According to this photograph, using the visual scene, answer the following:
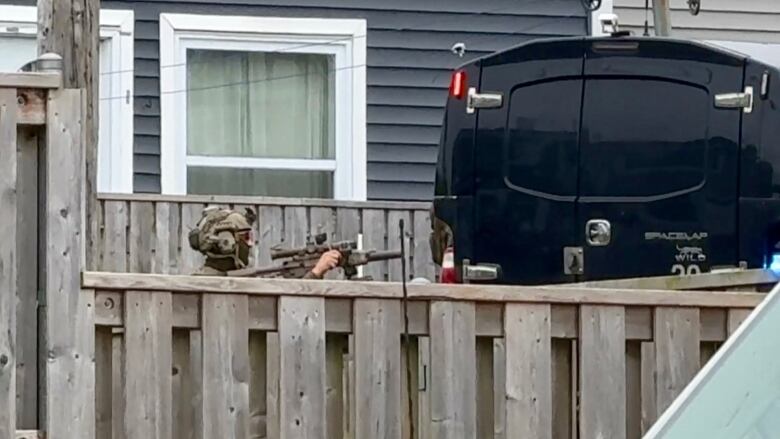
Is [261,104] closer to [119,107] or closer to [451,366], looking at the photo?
[119,107]

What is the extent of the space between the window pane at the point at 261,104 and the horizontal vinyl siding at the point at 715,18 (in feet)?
7.55

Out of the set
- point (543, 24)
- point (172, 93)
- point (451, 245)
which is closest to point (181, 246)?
point (172, 93)

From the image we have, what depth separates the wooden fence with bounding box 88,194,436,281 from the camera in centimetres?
1022

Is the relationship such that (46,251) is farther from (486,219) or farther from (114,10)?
(114,10)

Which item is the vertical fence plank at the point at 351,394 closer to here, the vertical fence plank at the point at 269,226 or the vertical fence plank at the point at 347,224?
the vertical fence plank at the point at 269,226

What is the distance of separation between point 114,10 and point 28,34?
1.90ft

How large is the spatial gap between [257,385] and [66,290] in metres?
0.65

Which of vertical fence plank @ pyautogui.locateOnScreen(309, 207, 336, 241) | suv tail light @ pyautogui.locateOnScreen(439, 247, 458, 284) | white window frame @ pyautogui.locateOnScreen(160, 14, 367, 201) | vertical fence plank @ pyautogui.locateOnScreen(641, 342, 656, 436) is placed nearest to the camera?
vertical fence plank @ pyautogui.locateOnScreen(641, 342, 656, 436)

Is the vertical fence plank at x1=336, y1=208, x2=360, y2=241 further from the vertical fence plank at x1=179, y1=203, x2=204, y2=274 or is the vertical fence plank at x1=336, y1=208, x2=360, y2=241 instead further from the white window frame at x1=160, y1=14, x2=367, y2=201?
the vertical fence plank at x1=179, y1=203, x2=204, y2=274

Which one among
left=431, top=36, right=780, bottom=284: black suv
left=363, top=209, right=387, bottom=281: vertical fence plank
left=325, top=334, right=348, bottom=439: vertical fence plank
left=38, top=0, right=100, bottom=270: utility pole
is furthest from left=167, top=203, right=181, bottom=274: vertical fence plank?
left=325, top=334, right=348, bottom=439: vertical fence plank

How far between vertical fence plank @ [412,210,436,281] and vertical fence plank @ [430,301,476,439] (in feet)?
17.7

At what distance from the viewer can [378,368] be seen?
5285 millimetres

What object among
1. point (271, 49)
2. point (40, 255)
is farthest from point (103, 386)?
point (271, 49)

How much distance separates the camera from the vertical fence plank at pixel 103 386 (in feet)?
17.1
